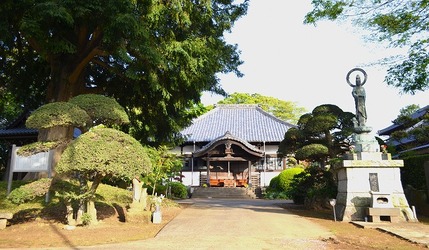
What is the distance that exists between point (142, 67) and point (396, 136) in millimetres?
10498

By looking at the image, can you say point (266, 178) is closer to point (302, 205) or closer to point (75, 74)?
point (302, 205)

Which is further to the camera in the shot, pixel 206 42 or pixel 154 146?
pixel 154 146

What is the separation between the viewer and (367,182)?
828 centimetres

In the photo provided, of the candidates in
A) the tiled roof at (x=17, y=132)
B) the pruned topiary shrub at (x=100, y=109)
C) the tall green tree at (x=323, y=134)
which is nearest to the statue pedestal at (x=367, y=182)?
the tall green tree at (x=323, y=134)

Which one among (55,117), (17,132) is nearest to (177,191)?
(17,132)

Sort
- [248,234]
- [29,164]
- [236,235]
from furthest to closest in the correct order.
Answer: [29,164] < [248,234] < [236,235]

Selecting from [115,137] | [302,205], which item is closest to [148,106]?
[115,137]

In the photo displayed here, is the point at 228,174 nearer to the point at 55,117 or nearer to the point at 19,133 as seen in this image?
the point at 19,133

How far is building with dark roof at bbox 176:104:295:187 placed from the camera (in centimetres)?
2370

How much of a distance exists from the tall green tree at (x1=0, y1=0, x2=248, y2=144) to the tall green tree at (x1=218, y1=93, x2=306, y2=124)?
2851 cm

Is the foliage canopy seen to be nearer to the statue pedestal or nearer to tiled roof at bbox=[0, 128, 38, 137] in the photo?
the statue pedestal

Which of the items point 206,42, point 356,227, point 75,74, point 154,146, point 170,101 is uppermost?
point 206,42

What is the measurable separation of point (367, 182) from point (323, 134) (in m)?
3.38

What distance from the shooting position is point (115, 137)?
6609mm
